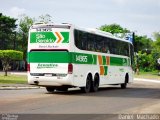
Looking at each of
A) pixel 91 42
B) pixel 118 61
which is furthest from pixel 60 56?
pixel 118 61

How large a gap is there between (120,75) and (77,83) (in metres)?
8.78

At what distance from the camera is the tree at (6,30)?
88.4 meters

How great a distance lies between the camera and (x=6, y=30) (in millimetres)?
90062

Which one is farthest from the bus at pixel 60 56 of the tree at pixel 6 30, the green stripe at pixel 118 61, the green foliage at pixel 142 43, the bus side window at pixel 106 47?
the green foliage at pixel 142 43

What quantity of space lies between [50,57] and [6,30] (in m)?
68.4

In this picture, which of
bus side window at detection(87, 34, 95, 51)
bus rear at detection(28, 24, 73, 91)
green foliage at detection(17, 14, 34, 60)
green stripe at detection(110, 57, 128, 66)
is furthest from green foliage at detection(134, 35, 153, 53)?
bus rear at detection(28, 24, 73, 91)

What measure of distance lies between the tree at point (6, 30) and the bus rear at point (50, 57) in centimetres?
6470

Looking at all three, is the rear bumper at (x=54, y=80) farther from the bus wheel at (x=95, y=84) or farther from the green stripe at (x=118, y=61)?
the green stripe at (x=118, y=61)

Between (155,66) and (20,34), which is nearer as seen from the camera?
(20,34)

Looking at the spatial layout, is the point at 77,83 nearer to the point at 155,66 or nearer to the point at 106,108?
the point at 106,108

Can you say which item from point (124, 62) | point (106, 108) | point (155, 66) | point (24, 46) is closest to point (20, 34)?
point (24, 46)

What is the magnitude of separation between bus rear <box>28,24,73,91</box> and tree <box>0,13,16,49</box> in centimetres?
6470

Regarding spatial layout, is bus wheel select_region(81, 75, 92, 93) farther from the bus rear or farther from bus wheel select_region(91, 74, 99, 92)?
the bus rear

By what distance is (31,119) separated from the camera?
41.2 ft
